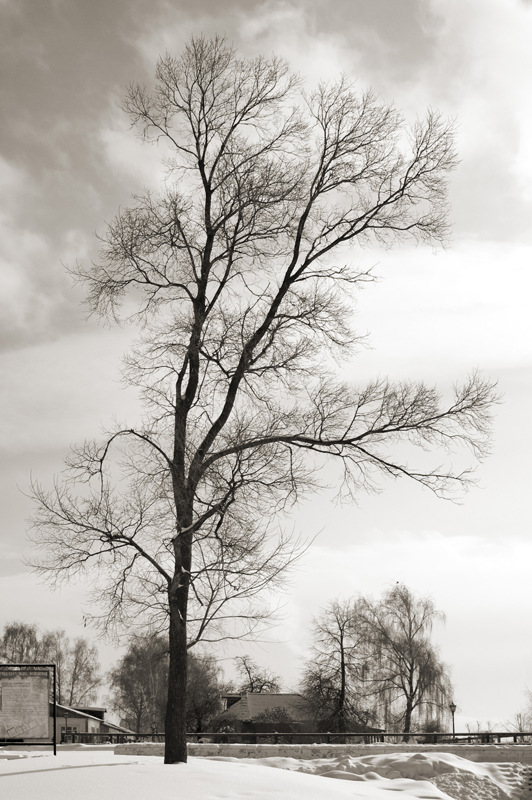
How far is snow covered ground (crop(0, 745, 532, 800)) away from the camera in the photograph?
8.38 metres

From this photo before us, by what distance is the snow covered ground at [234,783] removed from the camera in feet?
27.5

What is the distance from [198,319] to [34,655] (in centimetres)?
6167

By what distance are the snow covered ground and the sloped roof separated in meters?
33.6

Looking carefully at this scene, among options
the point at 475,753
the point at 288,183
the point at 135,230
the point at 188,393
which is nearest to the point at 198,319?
the point at 188,393

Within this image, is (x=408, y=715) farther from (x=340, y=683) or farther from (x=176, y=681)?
(x=176, y=681)

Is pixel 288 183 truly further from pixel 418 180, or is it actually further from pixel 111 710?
pixel 111 710

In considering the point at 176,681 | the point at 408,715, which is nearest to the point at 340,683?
the point at 408,715

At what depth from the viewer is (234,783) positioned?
9453 mm

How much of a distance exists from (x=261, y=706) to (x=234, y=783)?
43228mm

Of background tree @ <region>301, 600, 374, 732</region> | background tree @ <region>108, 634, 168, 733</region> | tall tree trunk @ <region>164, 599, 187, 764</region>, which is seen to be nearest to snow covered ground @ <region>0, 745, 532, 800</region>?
tall tree trunk @ <region>164, 599, 187, 764</region>

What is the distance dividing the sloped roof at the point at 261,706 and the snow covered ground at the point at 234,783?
110 feet

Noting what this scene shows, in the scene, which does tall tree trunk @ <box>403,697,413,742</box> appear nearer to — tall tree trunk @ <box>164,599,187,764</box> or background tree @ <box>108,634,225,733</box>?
background tree @ <box>108,634,225,733</box>

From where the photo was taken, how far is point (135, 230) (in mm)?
17141

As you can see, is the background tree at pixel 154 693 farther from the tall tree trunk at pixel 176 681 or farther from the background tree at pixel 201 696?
the tall tree trunk at pixel 176 681
